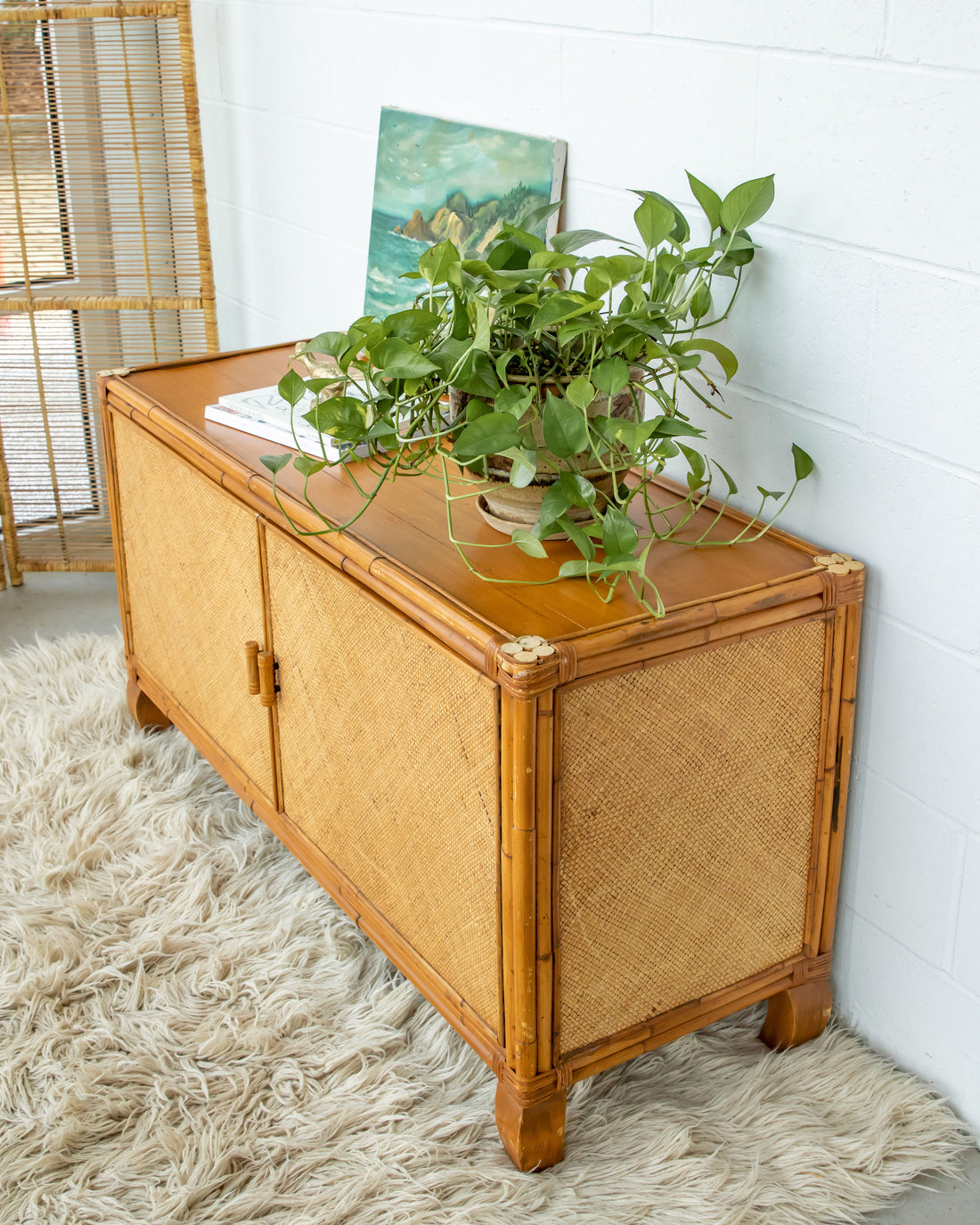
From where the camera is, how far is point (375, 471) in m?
1.48

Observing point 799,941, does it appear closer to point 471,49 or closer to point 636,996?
point 636,996

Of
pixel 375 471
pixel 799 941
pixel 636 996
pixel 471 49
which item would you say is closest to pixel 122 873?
pixel 375 471

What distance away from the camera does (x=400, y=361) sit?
1.18m

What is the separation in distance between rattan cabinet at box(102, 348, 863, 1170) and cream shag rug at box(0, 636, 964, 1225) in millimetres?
77

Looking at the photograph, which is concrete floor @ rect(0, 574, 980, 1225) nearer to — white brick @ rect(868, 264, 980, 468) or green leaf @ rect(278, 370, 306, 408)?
green leaf @ rect(278, 370, 306, 408)

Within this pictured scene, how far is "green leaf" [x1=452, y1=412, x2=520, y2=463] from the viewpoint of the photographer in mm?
1150

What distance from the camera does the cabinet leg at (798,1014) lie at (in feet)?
4.64

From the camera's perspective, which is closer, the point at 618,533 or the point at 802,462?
the point at 618,533

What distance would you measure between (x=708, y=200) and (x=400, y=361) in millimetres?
A: 367

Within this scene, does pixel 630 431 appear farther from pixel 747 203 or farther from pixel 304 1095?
pixel 304 1095

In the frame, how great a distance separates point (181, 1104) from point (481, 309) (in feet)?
2.90

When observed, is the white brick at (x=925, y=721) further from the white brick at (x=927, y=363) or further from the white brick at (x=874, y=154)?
the white brick at (x=874, y=154)

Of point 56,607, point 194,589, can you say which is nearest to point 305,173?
point 194,589

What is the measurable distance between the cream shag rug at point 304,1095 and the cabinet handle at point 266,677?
0.97ft
